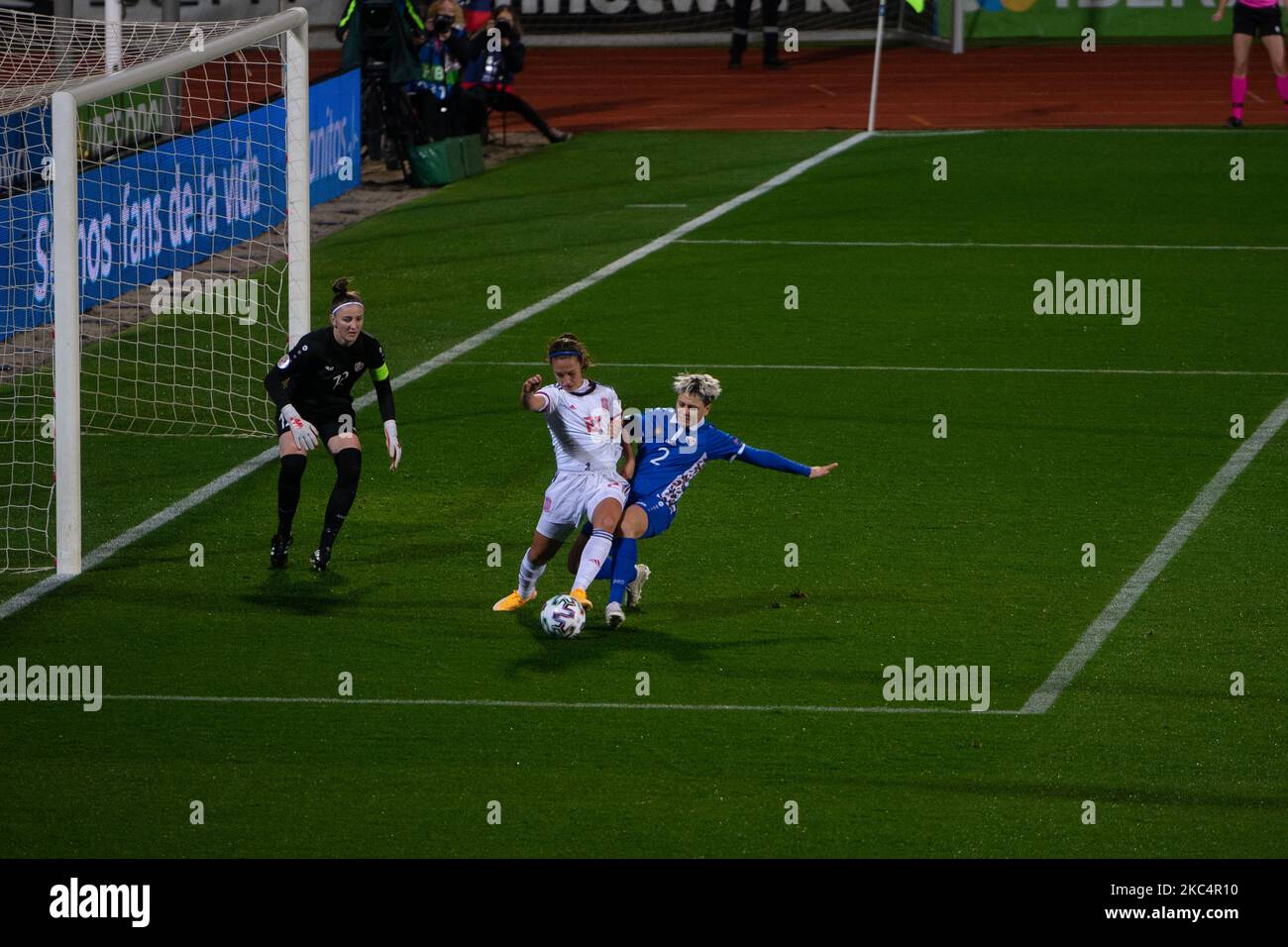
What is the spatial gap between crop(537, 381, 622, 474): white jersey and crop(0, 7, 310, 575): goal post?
290 centimetres

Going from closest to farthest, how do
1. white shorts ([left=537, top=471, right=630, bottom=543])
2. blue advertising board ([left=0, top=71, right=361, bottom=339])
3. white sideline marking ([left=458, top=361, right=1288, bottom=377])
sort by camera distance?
1. white shorts ([left=537, top=471, right=630, bottom=543])
2. white sideline marking ([left=458, top=361, right=1288, bottom=377])
3. blue advertising board ([left=0, top=71, right=361, bottom=339])

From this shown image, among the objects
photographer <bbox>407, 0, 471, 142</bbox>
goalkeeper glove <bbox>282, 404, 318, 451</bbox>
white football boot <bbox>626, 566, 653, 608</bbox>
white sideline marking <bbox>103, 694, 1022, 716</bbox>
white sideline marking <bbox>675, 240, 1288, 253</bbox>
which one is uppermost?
photographer <bbox>407, 0, 471, 142</bbox>

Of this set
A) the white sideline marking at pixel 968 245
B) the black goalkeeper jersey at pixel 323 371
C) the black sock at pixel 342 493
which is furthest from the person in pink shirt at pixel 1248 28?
the black sock at pixel 342 493

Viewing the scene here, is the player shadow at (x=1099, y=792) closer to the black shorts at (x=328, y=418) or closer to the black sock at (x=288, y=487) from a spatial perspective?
the black sock at (x=288, y=487)

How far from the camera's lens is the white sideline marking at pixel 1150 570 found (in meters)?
9.70

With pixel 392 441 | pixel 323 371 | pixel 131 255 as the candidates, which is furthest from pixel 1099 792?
pixel 131 255

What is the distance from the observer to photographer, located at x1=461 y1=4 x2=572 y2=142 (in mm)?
24766

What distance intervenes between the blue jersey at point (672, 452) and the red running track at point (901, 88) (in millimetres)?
18175

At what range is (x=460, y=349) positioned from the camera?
16.9 m

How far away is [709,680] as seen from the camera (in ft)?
31.9

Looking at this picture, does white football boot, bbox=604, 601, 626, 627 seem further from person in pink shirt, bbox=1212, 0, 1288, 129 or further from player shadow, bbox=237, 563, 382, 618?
person in pink shirt, bbox=1212, 0, 1288, 129

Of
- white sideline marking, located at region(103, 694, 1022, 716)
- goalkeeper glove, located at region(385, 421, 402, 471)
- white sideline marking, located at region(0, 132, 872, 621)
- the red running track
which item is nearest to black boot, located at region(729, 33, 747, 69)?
the red running track

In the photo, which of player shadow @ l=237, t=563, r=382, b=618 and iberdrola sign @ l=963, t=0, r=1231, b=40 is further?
iberdrola sign @ l=963, t=0, r=1231, b=40
